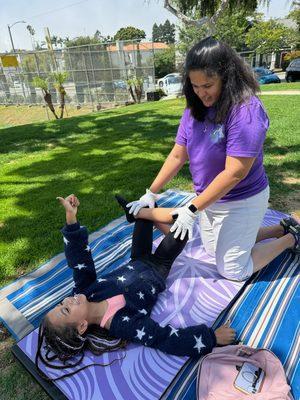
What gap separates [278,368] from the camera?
1545 mm

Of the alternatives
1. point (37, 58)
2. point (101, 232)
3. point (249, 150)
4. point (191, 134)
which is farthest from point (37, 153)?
point (37, 58)

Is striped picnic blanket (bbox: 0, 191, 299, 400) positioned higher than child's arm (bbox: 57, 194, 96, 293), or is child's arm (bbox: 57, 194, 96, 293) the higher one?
child's arm (bbox: 57, 194, 96, 293)

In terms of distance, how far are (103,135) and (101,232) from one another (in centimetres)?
397

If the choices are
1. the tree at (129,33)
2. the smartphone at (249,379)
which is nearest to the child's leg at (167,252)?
the smartphone at (249,379)

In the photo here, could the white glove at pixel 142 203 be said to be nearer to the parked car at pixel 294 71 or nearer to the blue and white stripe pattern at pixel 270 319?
the blue and white stripe pattern at pixel 270 319

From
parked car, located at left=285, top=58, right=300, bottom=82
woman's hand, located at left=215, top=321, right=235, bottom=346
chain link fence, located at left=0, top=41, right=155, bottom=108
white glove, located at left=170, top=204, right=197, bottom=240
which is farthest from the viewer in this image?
parked car, located at left=285, top=58, right=300, bottom=82

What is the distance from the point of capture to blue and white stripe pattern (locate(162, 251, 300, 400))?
1612 millimetres

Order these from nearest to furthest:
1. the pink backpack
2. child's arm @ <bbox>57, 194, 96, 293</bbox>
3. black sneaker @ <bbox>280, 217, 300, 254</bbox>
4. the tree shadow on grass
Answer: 1. the pink backpack
2. child's arm @ <bbox>57, 194, 96, 293</bbox>
3. black sneaker @ <bbox>280, 217, 300, 254</bbox>
4. the tree shadow on grass

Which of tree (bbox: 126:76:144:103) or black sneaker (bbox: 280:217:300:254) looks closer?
black sneaker (bbox: 280:217:300:254)

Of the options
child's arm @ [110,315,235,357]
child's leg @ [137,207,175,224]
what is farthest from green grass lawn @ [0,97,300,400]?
child's leg @ [137,207,175,224]

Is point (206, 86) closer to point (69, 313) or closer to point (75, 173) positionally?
point (69, 313)

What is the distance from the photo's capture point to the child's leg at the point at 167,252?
2.09m

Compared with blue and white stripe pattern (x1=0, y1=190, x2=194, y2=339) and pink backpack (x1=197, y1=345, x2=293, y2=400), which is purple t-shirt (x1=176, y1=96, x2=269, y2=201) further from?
blue and white stripe pattern (x1=0, y1=190, x2=194, y2=339)

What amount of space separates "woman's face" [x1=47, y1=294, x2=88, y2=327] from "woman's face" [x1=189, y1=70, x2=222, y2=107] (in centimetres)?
127
